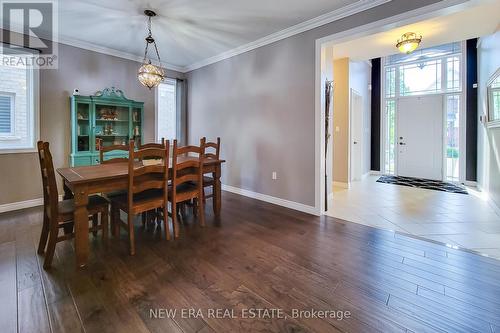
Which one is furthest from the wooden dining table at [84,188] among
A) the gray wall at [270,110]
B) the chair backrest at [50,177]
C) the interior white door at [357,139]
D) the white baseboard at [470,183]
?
the white baseboard at [470,183]

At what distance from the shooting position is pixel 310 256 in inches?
88.4

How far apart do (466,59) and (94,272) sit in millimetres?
7523

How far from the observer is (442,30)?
11.6ft

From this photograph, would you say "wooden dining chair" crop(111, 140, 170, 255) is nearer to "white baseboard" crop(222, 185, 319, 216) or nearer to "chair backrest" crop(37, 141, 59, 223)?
"chair backrest" crop(37, 141, 59, 223)

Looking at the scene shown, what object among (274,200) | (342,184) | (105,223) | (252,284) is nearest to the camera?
(252,284)

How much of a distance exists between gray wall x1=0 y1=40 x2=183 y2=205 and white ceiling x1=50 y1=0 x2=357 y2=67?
0.95 feet

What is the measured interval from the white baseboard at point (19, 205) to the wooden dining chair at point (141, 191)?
2105 mm

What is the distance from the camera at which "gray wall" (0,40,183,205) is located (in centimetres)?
354

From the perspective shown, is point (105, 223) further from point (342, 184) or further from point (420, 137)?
point (420, 137)

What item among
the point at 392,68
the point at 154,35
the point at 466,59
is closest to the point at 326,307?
the point at 154,35

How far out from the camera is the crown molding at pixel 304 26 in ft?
9.23

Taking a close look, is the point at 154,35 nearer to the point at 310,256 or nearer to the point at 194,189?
the point at 194,189

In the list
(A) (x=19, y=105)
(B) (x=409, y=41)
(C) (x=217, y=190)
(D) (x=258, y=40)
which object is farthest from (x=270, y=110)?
(A) (x=19, y=105)

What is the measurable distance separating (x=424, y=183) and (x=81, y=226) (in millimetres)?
6448
